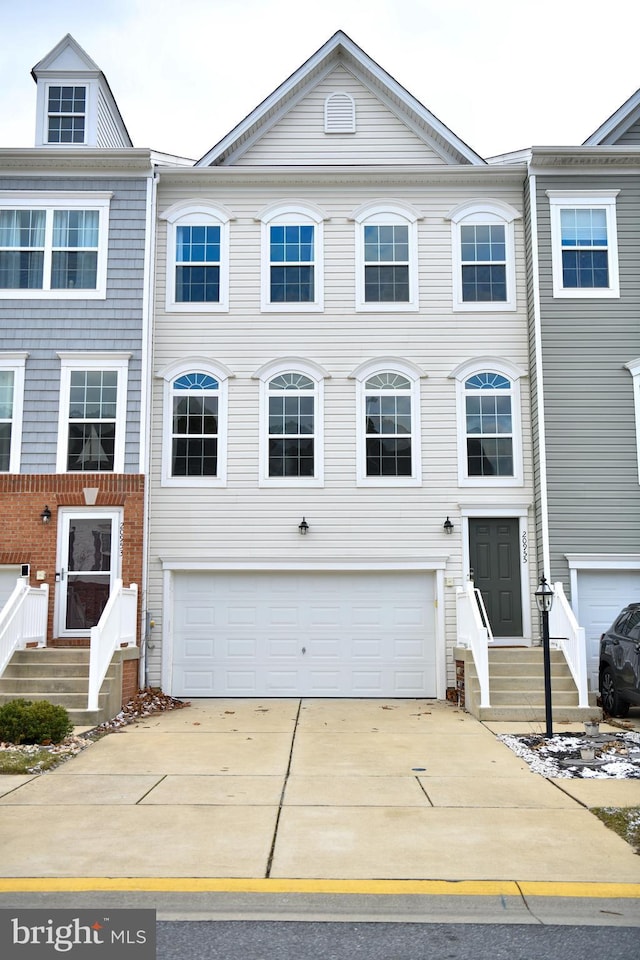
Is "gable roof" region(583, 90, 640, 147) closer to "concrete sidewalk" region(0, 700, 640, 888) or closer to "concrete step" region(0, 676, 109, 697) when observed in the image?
"concrete sidewalk" region(0, 700, 640, 888)

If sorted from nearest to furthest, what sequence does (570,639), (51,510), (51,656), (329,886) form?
1. (329,886)
2. (51,656)
3. (570,639)
4. (51,510)

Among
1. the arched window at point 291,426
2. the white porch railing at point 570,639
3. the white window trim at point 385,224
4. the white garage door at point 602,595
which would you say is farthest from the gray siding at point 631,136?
the white porch railing at point 570,639

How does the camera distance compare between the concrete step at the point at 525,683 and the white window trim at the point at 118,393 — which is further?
the white window trim at the point at 118,393

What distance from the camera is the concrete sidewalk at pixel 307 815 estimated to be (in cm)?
570

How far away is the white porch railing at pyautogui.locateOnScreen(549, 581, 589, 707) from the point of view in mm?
12352

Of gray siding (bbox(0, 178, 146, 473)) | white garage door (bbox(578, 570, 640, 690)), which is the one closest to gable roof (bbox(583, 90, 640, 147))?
white garage door (bbox(578, 570, 640, 690))

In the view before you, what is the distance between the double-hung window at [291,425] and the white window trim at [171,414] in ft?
2.14

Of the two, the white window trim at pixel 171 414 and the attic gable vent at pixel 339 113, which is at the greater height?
the attic gable vent at pixel 339 113

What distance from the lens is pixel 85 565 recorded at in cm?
1470

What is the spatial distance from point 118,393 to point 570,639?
8.39m

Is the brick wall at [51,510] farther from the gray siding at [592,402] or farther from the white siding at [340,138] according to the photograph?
the gray siding at [592,402]

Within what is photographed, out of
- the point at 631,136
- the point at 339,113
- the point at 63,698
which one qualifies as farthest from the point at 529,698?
the point at 339,113

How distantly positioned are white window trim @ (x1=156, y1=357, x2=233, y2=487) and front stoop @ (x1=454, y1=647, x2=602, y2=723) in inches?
202

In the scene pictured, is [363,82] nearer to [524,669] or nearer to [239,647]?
[239,647]
